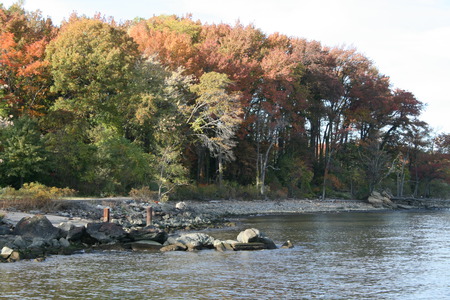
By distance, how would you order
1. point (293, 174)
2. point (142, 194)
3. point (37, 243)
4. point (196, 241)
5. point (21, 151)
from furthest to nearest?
point (293, 174), point (142, 194), point (21, 151), point (196, 241), point (37, 243)

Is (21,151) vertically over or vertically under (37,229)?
over

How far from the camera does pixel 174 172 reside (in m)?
39.8

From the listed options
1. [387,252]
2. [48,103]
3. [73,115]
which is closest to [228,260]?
[387,252]

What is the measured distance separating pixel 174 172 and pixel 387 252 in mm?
21139

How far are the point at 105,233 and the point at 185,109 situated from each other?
860 inches

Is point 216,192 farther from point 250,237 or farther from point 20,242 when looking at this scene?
point 20,242

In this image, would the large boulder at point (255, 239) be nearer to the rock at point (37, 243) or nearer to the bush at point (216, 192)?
the rock at point (37, 243)

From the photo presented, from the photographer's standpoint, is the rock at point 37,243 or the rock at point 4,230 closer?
the rock at point 37,243

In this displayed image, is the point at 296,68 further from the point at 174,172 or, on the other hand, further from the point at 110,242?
the point at 110,242

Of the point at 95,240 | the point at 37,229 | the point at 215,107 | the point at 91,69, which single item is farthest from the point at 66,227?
the point at 215,107

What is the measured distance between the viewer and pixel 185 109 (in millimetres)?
43219

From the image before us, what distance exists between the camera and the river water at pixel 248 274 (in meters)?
14.1

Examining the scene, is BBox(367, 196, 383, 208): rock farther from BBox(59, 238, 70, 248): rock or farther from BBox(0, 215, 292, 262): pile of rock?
BBox(59, 238, 70, 248): rock

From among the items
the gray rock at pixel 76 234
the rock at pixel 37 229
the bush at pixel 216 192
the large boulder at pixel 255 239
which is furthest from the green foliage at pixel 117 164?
the large boulder at pixel 255 239
